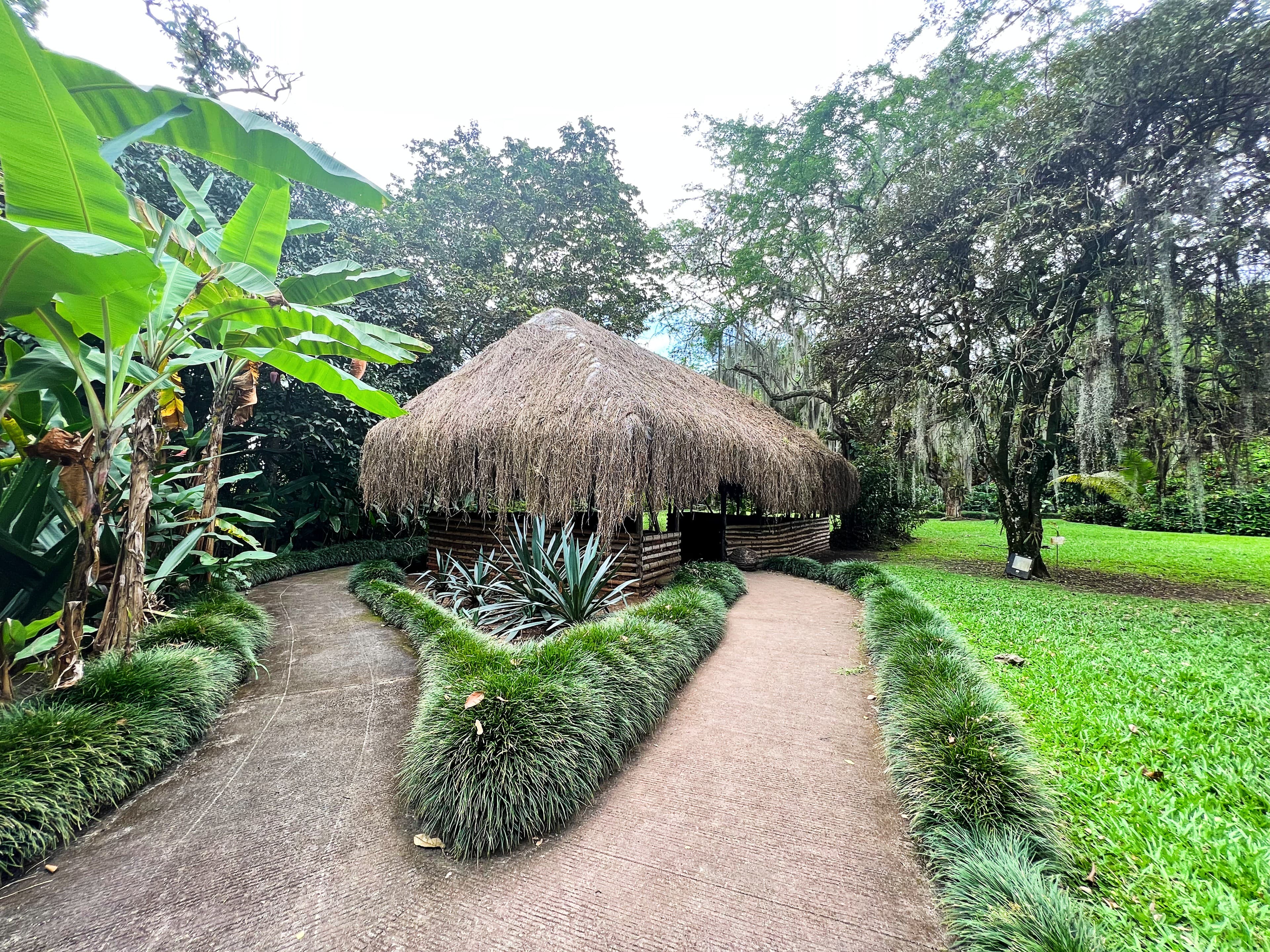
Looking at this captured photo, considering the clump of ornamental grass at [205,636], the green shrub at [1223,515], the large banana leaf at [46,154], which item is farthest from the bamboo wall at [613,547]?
the green shrub at [1223,515]

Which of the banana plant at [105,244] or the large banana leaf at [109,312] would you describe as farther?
the large banana leaf at [109,312]

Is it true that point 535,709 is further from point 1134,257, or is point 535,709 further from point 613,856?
point 1134,257

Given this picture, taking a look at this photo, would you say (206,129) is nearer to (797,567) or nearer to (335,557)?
(335,557)

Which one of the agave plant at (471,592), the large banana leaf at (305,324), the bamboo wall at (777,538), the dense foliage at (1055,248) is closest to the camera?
the large banana leaf at (305,324)

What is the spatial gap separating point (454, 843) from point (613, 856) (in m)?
0.63

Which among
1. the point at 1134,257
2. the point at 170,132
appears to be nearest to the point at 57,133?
the point at 170,132

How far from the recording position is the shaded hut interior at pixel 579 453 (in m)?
5.20

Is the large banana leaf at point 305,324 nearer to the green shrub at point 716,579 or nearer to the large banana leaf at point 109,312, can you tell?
the large banana leaf at point 109,312

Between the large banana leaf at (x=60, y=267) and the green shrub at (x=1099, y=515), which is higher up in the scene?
the large banana leaf at (x=60, y=267)

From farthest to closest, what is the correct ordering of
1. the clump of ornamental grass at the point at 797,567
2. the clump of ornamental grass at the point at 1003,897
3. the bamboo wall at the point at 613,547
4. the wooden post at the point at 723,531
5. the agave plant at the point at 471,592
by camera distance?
the wooden post at the point at 723,531, the clump of ornamental grass at the point at 797,567, the bamboo wall at the point at 613,547, the agave plant at the point at 471,592, the clump of ornamental grass at the point at 1003,897

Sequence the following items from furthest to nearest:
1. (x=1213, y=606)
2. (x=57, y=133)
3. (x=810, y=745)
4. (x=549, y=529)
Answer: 1. (x=549, y=529)
2. (x=1213, y=606)
3. (x=810, y=745)
4. (x=57, y=133)

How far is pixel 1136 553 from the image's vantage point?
1010cm

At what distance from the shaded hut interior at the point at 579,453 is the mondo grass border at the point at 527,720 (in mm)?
1897

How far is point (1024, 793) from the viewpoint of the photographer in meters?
1.85
